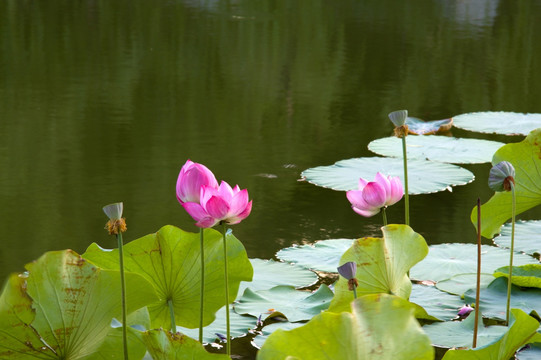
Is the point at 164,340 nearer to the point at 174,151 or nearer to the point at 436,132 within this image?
the point at 174,151

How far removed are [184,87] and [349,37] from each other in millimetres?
2524

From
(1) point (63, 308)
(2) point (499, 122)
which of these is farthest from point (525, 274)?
(2) point (499, 122)

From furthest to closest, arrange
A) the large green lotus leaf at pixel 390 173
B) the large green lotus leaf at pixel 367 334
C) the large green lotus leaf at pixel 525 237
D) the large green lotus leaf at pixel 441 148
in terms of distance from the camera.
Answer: the large green lotus leaf at pixel 441 148 < the large green lotus leaf at pixel 390 173 < the large green lotus leaf at pixel 525 237 < the large green lotus leaf at pixel 367 334

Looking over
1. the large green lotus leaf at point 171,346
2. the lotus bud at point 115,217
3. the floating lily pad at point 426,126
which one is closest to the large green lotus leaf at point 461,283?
the large green lotus leaf at point 171,346

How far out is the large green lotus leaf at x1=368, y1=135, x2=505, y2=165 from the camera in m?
2.60

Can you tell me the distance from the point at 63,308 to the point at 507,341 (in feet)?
1.67

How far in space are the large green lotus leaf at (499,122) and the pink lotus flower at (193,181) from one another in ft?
7.27

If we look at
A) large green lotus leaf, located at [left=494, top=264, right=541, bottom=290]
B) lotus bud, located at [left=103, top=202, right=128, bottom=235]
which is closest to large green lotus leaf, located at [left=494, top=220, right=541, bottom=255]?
large green lotus leaf, located at [left=494, top=264, right=541, bottom=290]

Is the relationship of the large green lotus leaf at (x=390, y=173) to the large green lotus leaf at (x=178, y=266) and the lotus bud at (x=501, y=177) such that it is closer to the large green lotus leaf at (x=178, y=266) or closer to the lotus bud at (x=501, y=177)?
Result: the large green lotus leaf at (x=178, y=266)

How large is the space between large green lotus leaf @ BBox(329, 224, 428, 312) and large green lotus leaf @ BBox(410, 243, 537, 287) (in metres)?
0.41

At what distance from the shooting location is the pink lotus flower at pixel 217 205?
950 mm

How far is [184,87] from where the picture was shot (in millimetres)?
3895

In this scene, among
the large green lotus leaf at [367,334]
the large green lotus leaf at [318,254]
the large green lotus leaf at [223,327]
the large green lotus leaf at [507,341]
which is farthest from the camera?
the large green lotus leaf at [318,254]

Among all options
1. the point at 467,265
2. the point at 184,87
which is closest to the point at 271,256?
the point at 467,265
